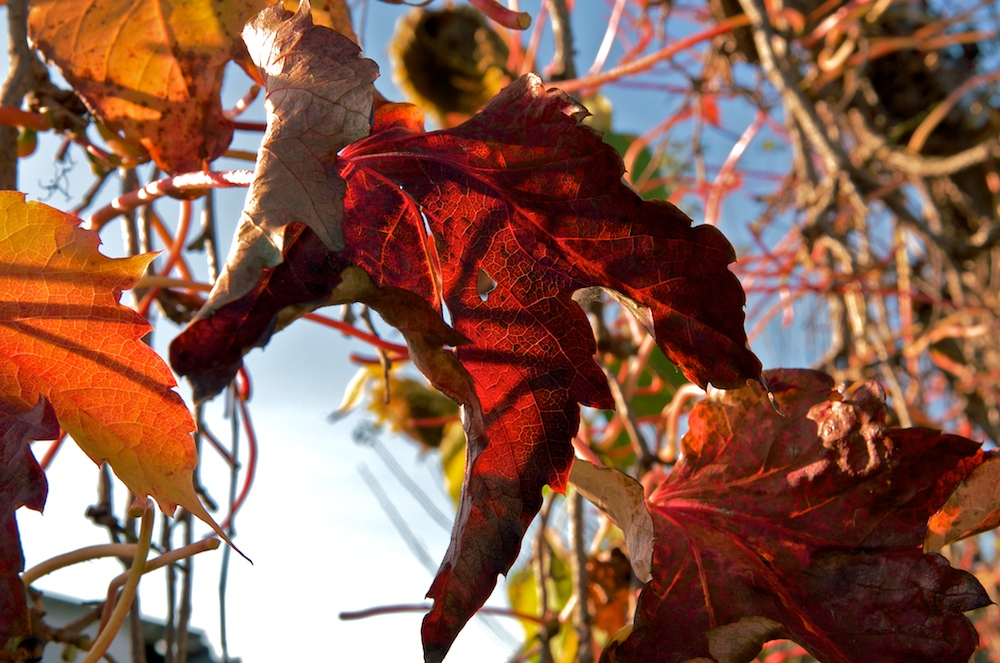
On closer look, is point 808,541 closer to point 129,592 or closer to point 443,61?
point 129,592

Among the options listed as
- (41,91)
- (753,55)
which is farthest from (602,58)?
(41,91)

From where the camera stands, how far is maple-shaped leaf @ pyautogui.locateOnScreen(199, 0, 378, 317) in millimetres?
217

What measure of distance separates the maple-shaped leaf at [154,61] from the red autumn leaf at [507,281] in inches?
5.6

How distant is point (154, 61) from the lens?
0.43 metres

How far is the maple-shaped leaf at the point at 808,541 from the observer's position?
12.7 inches

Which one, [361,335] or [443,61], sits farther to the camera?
[443,61]

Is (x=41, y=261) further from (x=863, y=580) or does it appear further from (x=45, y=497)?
(x=863, y=580)

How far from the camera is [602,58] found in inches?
58.0

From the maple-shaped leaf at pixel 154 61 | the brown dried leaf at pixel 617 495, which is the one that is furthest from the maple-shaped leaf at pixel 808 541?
the maple-shaped leaf at pixel 154 61

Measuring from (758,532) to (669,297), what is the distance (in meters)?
0.15

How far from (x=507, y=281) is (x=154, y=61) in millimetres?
258

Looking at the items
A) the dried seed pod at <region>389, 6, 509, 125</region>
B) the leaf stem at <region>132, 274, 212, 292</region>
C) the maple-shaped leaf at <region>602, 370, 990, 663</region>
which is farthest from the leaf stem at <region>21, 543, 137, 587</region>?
the dried seed pod at <region>389, 6, 509, 125</region>

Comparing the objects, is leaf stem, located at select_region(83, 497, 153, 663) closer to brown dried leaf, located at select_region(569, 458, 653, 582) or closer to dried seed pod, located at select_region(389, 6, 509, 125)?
brown dried leaf, located at select_region(569, 458, 653, 582)

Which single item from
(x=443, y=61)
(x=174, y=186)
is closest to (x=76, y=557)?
(x=174, y=186)
